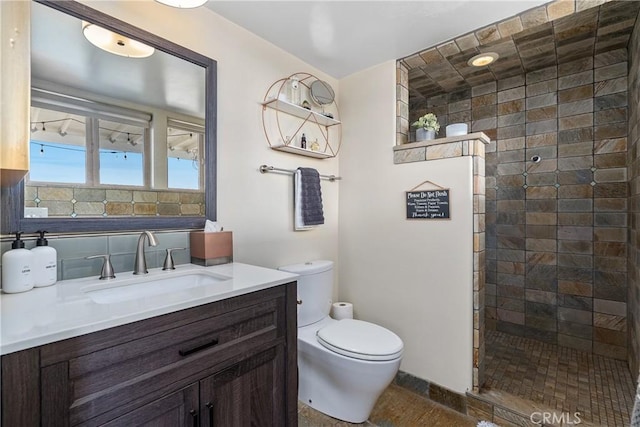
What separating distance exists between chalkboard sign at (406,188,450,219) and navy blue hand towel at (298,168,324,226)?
2.03 ft

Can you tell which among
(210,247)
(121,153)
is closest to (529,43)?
(210,247)

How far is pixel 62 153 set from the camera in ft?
3.88

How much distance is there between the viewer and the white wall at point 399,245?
183 cm

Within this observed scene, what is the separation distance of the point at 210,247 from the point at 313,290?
733 millimetres

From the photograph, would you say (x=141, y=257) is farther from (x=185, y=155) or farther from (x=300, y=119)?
(x=300, y=119)

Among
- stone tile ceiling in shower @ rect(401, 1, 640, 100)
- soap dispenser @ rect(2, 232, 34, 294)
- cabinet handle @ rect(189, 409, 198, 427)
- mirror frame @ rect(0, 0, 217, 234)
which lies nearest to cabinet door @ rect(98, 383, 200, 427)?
cabinet handle @ rect(189, 409, 198, 427)

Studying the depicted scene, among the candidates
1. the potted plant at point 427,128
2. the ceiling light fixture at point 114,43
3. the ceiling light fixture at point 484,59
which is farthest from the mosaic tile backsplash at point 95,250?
the ceiling light fixture at point 484,59

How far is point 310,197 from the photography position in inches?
82.7

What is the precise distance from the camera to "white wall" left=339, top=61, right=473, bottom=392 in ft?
6.02

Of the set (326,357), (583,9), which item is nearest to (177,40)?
(326,357)

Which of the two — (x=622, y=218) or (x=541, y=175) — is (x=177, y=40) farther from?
(x=622, y=218)

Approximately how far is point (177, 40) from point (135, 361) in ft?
4.83

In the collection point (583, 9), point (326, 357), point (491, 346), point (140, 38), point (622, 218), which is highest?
point (583, 9)

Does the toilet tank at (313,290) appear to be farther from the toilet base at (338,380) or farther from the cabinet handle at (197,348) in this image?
the cabinet handle at (197,348)
